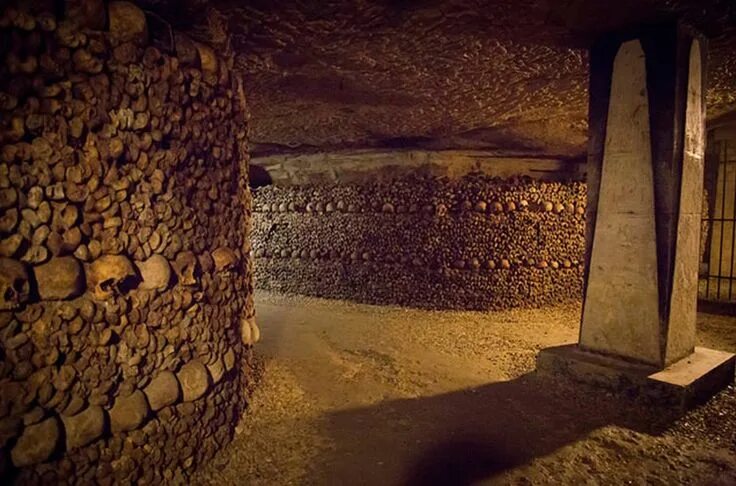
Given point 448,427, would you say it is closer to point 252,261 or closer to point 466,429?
point 466,429

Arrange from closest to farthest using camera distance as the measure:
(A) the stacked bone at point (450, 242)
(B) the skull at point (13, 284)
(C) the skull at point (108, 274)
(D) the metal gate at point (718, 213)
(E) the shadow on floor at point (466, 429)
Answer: (B) the skull at point (13, 284)
(C) the skull at point (108, 274)
(E) the shadow on floor at point (466, 429)
(A) the stacked bone at point (450, 242)
(D) the metal gate at point (718, 213)

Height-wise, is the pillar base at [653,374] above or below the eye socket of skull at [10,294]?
below

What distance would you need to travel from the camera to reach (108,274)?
192 cm

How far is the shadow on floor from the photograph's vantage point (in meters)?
2.22

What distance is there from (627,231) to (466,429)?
1733 mm

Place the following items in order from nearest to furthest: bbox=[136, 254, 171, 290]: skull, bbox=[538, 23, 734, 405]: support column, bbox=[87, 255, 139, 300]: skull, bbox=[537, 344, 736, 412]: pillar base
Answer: bbox=[87, 255, 139, 300]: skull < bbox=[136, 254, 171, 290]: skull < bbox=[537, 344, 736, 412]: pillar base < bbox=[538, 23, 734, 405]: support column

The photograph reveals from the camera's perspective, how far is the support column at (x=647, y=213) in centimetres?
279

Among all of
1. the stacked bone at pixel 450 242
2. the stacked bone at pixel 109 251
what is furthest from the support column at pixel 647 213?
the stacked bone at pixel 450 242

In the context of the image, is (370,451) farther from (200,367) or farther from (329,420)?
(200,367)

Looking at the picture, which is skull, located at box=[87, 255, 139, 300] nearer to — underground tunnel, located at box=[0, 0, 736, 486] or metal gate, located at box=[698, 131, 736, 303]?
underground tunnel, located at box=[0, 0, 736, 486]

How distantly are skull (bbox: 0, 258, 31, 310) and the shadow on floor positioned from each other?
155cm

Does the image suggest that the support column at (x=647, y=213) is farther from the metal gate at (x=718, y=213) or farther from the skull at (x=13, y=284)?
the metal gate at (x=718, y=213)

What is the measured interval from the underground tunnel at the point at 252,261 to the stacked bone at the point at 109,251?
0.01 metres

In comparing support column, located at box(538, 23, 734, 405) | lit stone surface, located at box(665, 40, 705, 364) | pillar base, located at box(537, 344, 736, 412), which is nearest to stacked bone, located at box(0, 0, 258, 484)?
pillar base, located at box(537, 344, 736, 412)
